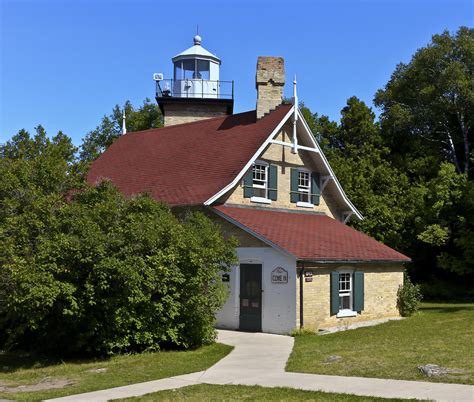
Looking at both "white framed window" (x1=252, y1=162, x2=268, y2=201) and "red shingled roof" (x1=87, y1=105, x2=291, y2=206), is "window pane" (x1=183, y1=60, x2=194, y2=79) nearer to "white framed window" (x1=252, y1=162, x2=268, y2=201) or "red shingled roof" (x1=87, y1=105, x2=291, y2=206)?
"red shingled roof" (x1=87, y1=105, x2=291, y2=206)

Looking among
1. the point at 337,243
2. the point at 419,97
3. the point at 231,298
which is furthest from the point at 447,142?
the point at 231,298

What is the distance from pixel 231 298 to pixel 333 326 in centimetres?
354

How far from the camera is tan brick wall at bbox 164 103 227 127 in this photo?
1287 inches

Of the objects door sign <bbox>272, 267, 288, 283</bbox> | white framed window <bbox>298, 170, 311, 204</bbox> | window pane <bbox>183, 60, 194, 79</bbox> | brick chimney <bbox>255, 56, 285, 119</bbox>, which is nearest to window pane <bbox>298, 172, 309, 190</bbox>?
white framed window <bbox>298, 170, 311, 204</bbox>

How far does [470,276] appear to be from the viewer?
32938mm

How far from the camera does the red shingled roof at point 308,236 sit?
62.0 ft

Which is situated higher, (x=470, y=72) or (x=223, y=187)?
(x=470, y=72)

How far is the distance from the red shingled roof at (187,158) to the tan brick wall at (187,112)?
3.73 m

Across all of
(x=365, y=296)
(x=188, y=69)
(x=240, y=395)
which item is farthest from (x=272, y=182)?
(x=240, y=395)

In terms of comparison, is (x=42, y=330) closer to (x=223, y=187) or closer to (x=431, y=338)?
(x=223, y=187)

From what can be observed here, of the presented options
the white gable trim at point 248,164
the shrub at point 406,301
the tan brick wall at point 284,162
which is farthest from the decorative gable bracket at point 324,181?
the shrub at point 406,301

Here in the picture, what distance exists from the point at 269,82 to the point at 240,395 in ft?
58.8

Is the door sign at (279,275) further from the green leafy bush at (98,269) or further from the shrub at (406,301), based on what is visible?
the shrub at (406,301)

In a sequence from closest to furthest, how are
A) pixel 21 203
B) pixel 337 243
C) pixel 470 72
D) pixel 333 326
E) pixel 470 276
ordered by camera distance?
pixel 21 203, pixel 333 326, pixel 337 243, pixel 470 276, pixel 470 72
